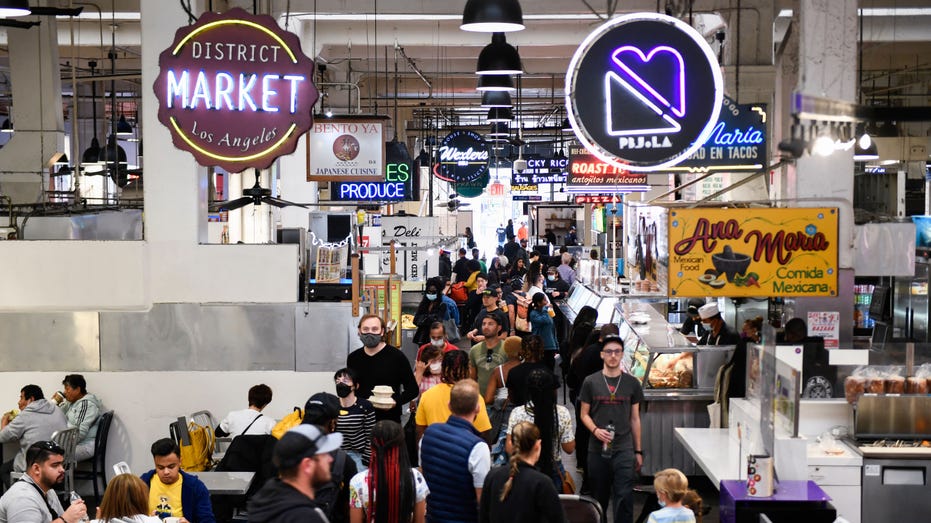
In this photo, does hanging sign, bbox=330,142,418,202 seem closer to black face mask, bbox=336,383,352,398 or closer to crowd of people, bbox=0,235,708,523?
crowd of people, bbox=0,235,708,523

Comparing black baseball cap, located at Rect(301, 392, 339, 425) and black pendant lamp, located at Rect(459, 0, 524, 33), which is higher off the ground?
black pendant lamp, located at Rect(459, 0, 524, 33)

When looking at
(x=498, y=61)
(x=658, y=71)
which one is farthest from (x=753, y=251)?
(x=498, y=61)

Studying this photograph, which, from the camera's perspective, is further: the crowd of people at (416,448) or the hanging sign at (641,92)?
the hanging sign at (641,92)

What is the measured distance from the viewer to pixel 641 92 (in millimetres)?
7262

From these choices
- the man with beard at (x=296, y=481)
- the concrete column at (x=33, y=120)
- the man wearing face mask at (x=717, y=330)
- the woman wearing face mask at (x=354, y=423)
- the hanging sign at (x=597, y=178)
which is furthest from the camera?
the hanging sign at (x=597, y=178)

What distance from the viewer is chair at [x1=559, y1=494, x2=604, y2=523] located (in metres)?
6.59

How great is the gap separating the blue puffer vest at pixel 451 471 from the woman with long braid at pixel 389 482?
11.2 inches

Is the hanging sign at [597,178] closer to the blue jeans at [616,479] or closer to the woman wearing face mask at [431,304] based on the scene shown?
the woman wearing face mask at [431,304]

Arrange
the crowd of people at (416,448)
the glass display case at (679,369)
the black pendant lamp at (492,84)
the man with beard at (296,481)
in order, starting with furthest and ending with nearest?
the black pendant lamp at (492,84), the glass display case at (679,369), the crowd of people at (416,448), the man with beard at (296,481)

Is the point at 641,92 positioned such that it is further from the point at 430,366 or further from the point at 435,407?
the point at 430,366

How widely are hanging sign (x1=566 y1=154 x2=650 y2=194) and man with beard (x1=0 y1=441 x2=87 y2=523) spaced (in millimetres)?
16400

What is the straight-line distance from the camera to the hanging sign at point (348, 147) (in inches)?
551

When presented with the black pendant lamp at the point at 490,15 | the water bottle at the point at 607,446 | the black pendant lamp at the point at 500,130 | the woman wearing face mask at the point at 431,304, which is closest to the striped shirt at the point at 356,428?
the water bottle at the point at 607,446

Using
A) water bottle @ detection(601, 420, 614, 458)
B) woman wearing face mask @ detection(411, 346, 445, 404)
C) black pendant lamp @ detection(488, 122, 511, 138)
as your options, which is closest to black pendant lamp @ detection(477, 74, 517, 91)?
woman wearing face mask @ detection(411, 346, 445, 404)
